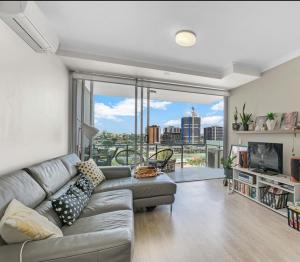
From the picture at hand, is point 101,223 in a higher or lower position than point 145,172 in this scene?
lower

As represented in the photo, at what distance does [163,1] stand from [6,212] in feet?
4.42

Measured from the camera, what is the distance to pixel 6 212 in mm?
1030

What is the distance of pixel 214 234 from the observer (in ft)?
6.33

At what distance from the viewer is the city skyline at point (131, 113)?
3631 millimetres

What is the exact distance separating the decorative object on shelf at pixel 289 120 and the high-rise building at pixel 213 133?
1.68 meters

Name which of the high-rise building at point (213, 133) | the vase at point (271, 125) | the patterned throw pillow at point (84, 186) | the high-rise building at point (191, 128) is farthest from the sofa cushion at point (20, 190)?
the high-rise building at point (213, 133)

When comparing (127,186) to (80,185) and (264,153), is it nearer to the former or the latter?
(80,185)

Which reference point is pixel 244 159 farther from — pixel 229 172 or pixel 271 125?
pixel 271 125

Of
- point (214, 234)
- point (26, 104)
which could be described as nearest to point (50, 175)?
point (26, 104)

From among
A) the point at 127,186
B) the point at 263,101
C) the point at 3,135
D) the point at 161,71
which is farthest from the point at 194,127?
the point at 3,135

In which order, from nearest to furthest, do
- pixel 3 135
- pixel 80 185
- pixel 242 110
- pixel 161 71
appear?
pixel 3 135, pixel 80 185, pixel 161 71, pixel 242 110

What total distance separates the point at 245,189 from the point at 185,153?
2112 mm

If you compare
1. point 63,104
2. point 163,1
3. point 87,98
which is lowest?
point 163,1

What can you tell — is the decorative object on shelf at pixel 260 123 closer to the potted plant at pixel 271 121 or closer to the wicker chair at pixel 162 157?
the potted plant at pixel 271 121
